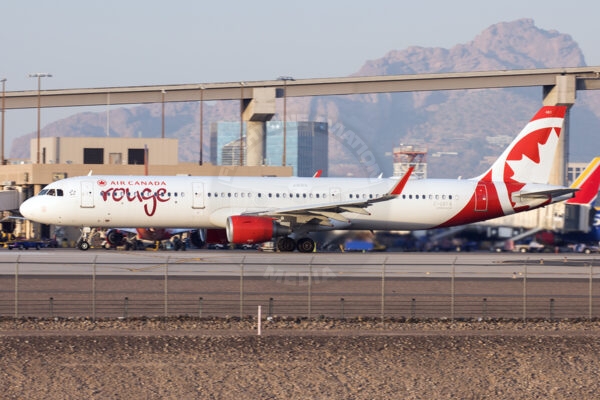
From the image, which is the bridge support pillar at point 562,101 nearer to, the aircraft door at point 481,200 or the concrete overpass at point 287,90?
the concrete overpass at point 287,90

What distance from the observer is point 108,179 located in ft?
172

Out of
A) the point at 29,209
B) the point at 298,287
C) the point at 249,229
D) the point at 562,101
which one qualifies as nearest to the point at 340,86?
the point at 562,101

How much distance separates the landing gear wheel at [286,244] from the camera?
53.2 meters

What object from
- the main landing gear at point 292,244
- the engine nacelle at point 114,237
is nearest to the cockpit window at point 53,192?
the engine nacelle at point 114,237

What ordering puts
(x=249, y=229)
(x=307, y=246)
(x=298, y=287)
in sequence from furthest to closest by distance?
1. (x=307, y=246)
2. (x=249, y=229)
3. (x=298, y=287)

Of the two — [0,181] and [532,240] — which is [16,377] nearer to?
[532,240]

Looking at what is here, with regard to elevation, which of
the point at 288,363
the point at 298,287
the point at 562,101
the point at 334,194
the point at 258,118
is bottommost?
the point at 288,363

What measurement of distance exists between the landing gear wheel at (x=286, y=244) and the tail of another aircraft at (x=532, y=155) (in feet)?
40.7

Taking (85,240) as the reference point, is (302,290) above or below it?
below

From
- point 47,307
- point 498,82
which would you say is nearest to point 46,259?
point 47,307

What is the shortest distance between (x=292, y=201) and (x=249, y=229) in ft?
15.5

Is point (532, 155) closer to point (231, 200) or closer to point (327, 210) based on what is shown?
point (327, 210)

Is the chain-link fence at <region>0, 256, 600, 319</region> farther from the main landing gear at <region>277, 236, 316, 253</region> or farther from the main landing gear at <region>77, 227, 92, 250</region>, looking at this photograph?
the main landing gear at <region>77, 227, 92, 250</region>

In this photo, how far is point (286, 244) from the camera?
53.2m
